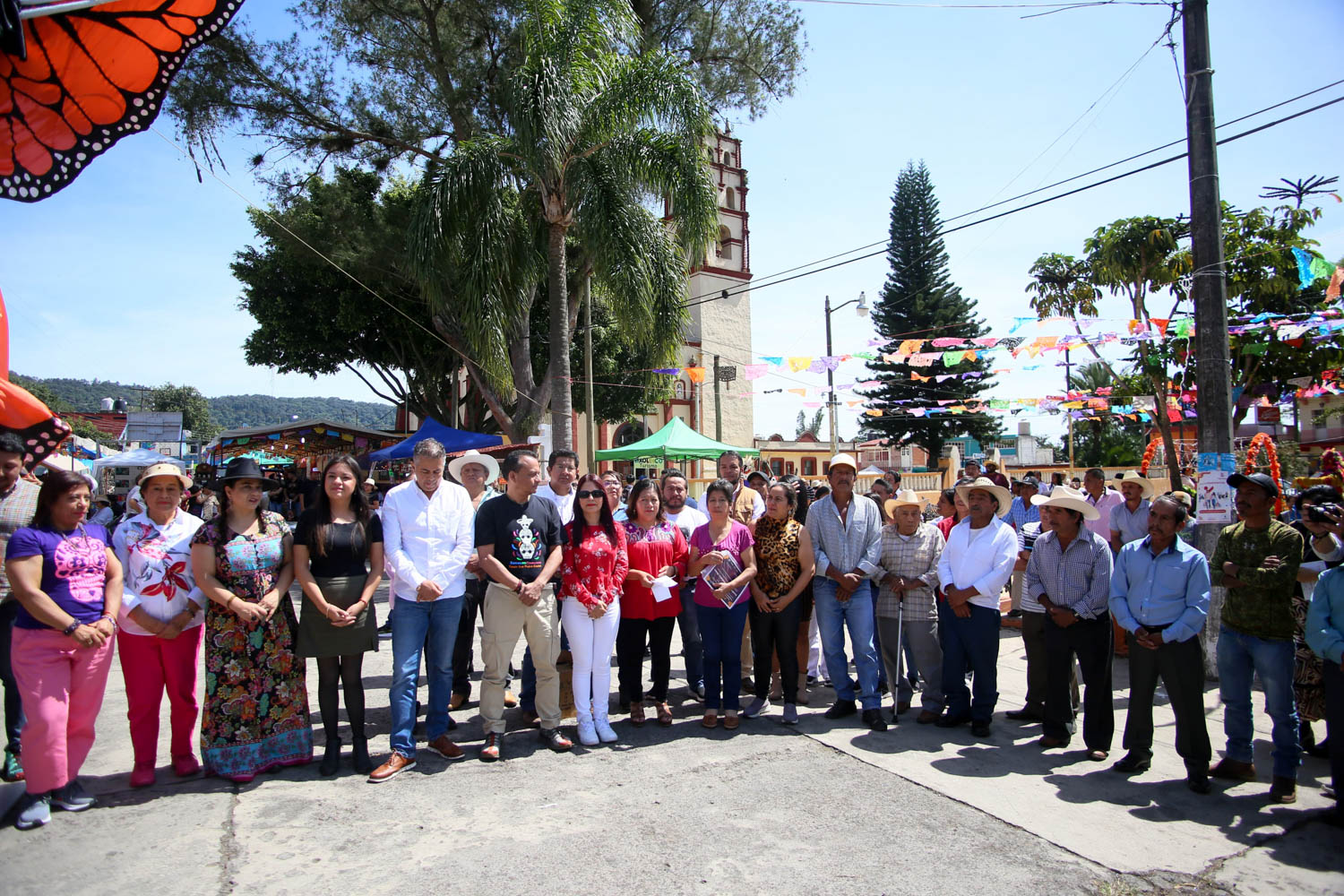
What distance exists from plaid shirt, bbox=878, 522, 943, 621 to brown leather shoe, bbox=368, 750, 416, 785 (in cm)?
339

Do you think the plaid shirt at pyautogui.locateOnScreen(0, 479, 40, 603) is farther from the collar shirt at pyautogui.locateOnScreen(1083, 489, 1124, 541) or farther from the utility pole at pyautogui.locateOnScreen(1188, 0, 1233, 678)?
the collar shirt at pyautogui.locateOnScreen(1083, 489, 1124, 541)

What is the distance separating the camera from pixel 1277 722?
4.20 meters

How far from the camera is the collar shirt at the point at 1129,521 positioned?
24.3 feet

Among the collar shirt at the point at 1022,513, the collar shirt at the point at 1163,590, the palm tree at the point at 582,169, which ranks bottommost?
the collar shirt at the point at 1163,590

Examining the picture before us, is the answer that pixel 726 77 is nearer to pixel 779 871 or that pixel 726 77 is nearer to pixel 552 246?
pixel 552 246

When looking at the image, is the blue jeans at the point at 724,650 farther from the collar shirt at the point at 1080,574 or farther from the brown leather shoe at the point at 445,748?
the collar shirt at the point at 1080,574

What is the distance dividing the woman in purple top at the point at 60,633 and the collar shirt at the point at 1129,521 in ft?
26.3

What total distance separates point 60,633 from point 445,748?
2077 mm

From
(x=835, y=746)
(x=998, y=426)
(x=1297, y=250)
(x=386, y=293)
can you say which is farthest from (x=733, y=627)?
(x=998, y=426)

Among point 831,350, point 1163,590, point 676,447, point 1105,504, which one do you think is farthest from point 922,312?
point 1163,590

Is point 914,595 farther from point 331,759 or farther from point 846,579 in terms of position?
point 331,759

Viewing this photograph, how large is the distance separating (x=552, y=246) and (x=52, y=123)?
32.4ft

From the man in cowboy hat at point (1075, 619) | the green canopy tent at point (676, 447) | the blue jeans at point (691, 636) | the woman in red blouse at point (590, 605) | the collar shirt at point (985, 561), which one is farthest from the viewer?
the green canopy tent at point (676, 447)

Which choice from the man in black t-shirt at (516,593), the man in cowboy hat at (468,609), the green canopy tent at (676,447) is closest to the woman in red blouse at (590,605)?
the man in black t-shirt at (516,593)
